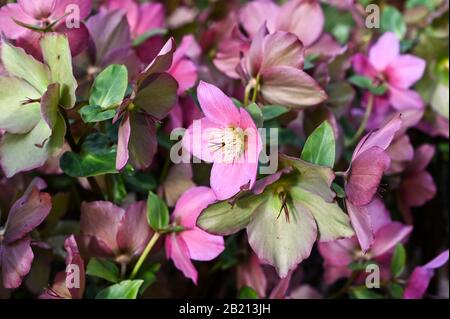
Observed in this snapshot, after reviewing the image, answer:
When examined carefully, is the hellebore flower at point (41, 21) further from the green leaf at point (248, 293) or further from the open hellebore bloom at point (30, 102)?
the green leaf at point (248, 293)

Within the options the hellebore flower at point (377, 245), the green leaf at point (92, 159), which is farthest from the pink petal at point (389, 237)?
the green leaf at point (92, 159)

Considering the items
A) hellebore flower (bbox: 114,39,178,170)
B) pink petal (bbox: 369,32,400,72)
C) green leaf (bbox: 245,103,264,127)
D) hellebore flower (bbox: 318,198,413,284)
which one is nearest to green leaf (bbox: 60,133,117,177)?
hellebore flower (bbox: 114,39,178,170)

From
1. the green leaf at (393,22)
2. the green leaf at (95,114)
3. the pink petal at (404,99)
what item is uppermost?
the green leaf at (95,114)

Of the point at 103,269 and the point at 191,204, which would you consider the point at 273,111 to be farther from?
the point at 103,269

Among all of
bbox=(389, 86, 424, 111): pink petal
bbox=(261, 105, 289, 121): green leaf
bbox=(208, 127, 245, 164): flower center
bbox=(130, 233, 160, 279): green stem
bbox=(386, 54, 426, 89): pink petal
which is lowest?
bbox=(130, 233, 160, 279): green stem

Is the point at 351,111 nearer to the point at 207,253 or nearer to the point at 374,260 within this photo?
the point at 374,260

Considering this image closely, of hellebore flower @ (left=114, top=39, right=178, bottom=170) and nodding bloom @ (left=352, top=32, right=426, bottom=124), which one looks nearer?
hellebore flower @ (left=114, top=39, right=178, bottom=170)

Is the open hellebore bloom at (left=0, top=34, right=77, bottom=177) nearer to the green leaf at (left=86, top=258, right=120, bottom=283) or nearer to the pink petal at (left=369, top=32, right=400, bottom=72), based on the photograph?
the green leaf at (left=86, top=258, right=120, bottom=283)
